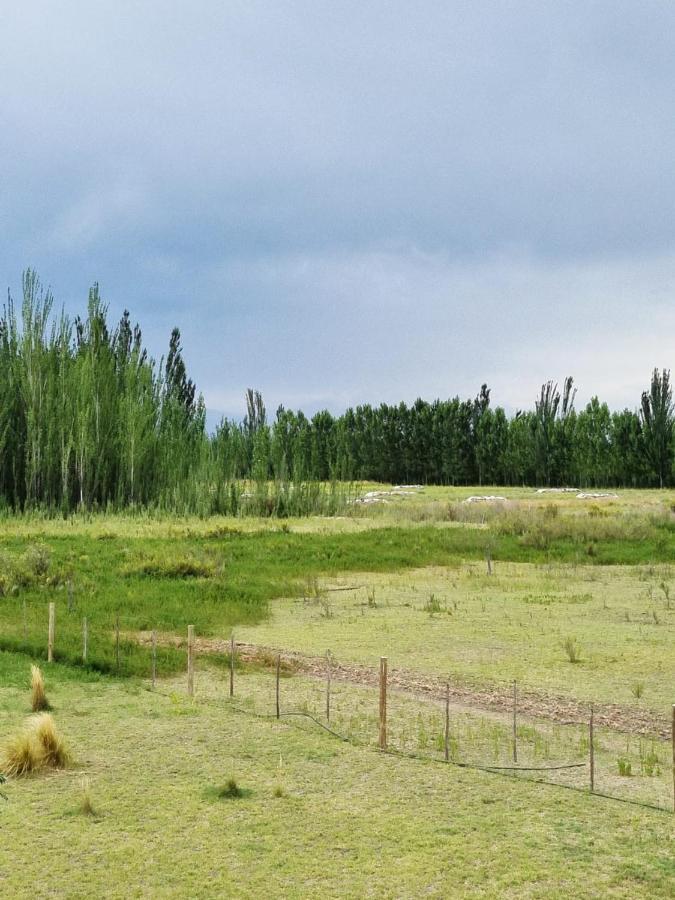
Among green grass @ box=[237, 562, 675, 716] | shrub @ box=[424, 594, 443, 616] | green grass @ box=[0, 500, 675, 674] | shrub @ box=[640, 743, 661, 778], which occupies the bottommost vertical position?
shrub @ box=[640, 743, 661, 778]

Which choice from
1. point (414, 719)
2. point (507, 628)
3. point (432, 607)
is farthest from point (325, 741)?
point (432, 607)

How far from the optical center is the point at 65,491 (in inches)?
1298

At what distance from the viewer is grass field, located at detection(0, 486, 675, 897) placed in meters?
5.13

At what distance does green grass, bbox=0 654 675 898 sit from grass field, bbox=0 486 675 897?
0.6 inches

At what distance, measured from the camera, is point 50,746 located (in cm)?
683

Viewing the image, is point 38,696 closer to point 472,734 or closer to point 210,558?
point 472,734

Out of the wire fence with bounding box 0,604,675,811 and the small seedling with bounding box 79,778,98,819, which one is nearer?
the small seedling with bounding box 79,778,98,819

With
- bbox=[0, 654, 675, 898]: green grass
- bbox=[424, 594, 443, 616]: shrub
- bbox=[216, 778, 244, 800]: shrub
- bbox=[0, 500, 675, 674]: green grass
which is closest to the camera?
bbox=[0, 654, 675, 898]: green grass

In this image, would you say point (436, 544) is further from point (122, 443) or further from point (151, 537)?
point (122, 443)

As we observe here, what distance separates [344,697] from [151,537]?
1610cm

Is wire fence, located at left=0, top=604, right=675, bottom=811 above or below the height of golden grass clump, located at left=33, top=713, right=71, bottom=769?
below

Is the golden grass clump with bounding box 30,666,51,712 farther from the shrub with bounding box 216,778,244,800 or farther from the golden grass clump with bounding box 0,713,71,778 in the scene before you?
the shrub with bounding box 216,778,244,800

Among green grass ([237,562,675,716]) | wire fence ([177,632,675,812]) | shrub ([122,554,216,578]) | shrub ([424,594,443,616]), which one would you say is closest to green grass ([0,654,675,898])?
wire fence ([177,632,675,812])

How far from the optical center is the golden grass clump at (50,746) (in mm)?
6801
